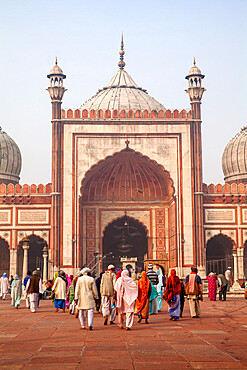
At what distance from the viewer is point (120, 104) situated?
99.8 ft

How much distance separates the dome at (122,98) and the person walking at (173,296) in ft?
66.5

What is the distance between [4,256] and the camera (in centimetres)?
2823

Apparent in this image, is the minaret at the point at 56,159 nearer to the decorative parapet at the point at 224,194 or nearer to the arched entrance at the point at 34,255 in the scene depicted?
the arched entrance at the point at 34,255

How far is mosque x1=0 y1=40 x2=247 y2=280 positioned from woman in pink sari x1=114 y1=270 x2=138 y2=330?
15661 mm

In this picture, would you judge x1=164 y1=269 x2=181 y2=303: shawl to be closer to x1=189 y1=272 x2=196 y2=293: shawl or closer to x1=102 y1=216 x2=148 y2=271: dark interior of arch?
x1=189 y1=272 x2=196 y2=293: shawl

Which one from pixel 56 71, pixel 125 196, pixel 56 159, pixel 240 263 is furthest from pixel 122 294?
pixel 56 71

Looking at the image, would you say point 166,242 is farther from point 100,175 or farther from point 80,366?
point 80,366

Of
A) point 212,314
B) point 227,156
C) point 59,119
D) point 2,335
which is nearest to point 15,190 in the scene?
point 59,119

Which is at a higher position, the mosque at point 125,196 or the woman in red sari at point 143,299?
the mosque at point 125,196

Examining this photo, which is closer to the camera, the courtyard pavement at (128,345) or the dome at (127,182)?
the courtyard pavement at (128,345)

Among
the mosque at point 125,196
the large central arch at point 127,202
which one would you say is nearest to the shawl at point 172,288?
the mosque at point 125,196

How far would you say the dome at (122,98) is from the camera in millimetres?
30484

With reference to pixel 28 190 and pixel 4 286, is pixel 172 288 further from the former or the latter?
pixel 28 190

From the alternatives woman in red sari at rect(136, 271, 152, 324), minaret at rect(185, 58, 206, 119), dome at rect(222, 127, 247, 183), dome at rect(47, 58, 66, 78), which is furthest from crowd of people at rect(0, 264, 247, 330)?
dome at rect(222, 127, 247, 183)
